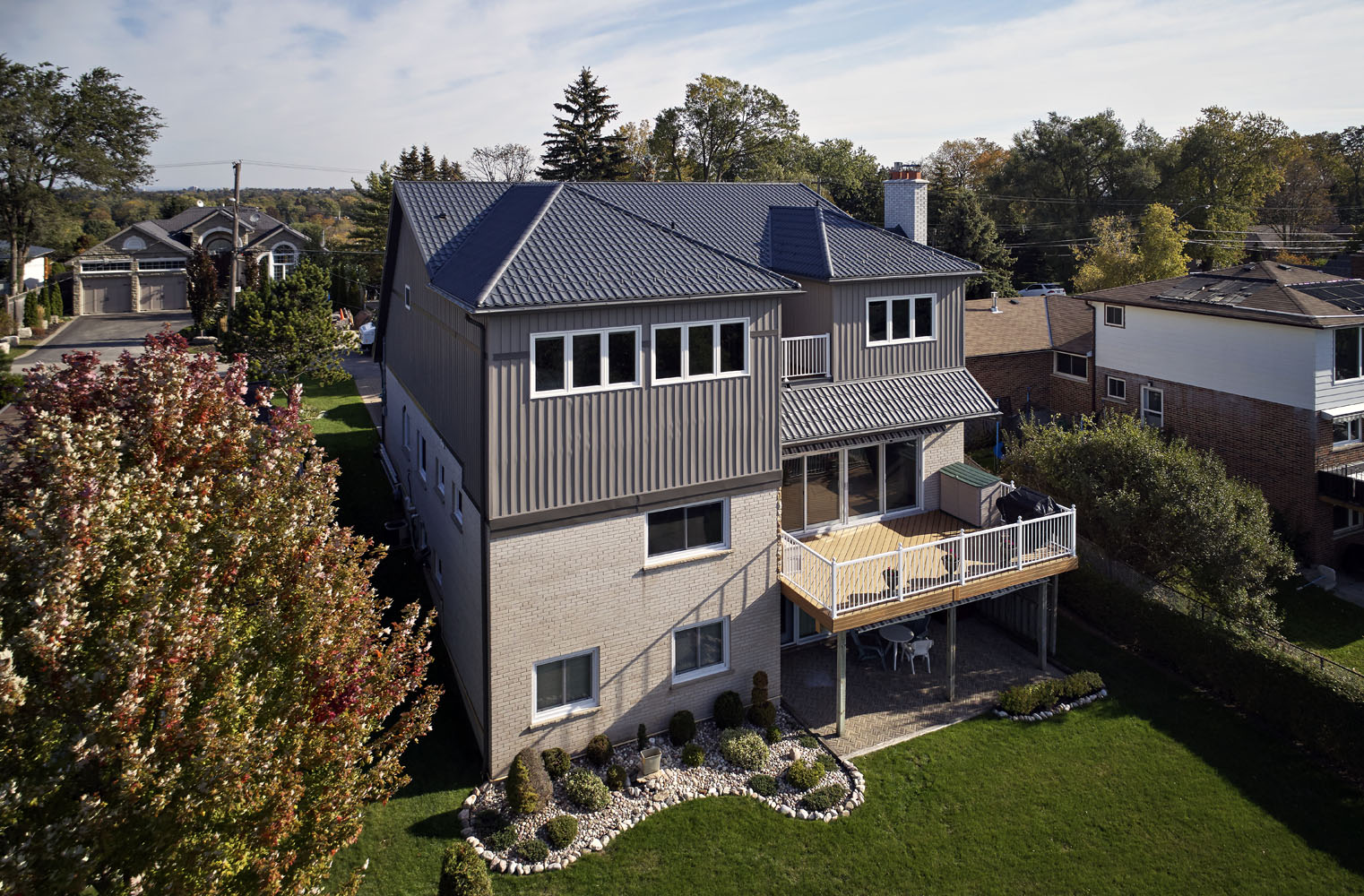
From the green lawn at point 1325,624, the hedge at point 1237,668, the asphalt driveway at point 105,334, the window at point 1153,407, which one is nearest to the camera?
the hedge at point 1237,668

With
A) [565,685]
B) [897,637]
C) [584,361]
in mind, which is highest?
[584,361]

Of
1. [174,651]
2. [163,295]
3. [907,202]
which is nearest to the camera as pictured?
[174,651]

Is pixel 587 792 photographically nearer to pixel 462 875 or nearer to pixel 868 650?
pixel 462 875

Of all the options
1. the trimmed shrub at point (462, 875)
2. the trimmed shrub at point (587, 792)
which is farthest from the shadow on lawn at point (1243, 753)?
the trimmed shrub at point (462, 875)

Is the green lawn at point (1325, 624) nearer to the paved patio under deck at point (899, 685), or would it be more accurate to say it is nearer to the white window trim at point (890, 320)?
the paved patio under deck at point (899, 685)

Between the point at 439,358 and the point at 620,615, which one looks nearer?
the point at 620,615

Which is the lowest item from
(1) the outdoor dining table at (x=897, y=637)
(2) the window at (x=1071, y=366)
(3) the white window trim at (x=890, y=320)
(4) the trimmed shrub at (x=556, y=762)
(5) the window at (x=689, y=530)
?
(4) the trimmed shrub at (x=556, y=762)

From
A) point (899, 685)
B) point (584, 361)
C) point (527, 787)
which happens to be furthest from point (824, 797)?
point (584, 361)
